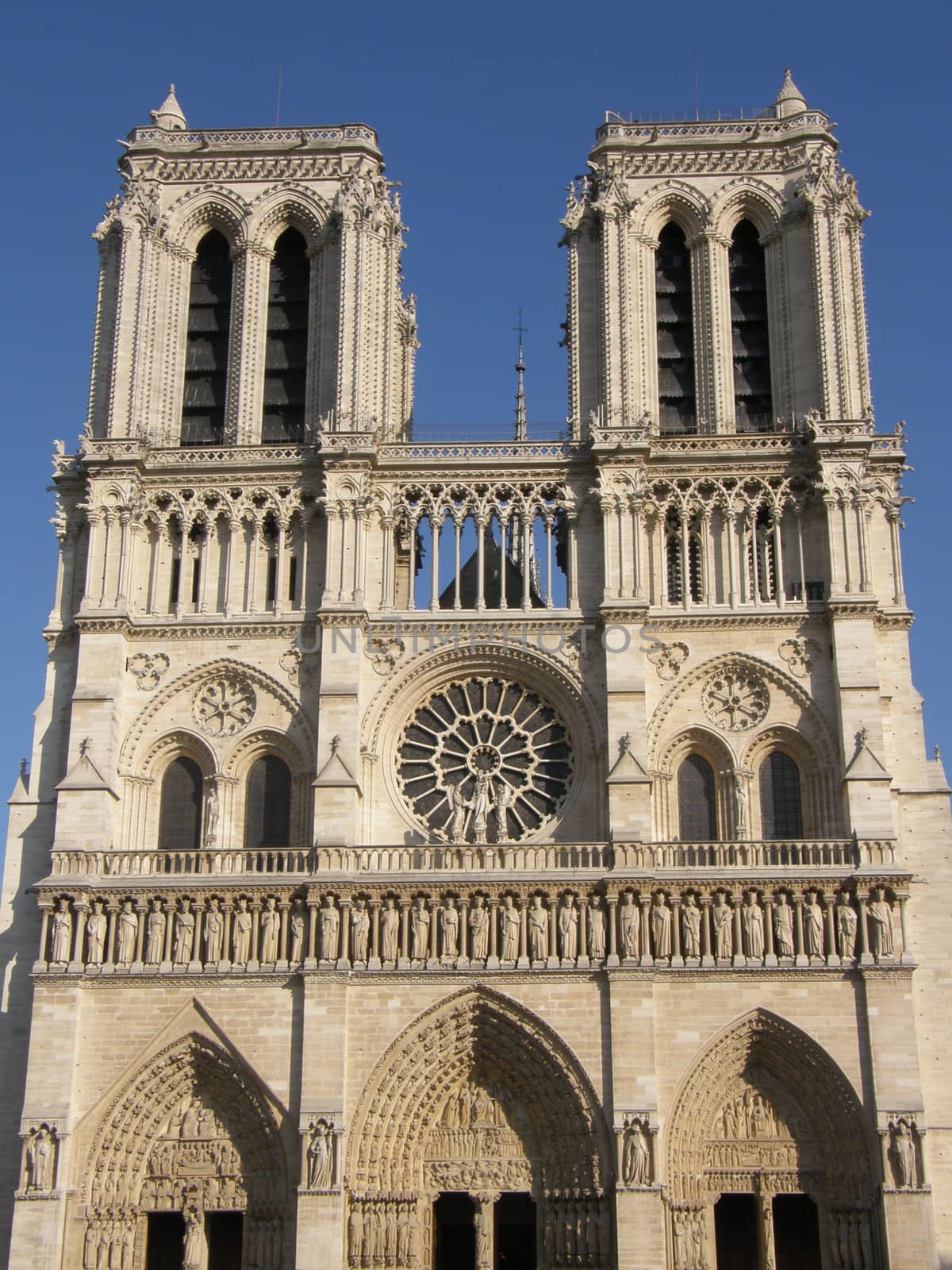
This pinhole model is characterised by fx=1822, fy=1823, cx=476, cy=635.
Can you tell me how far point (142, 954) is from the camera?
27.5m

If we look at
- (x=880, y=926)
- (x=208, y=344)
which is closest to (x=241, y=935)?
(x=880, y=926)

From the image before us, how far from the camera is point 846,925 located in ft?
88.0

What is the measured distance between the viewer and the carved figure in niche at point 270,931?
27.2 m

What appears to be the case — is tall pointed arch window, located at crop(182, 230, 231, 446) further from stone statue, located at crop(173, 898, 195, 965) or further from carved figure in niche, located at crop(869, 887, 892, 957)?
carved figure in niche, located at crop(869, 887, 892, 957)

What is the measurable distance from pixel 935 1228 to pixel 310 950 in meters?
9.77

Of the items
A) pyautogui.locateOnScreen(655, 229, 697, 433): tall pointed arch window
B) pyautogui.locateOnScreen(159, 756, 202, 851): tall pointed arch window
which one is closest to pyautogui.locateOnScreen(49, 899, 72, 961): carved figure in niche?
pyautogui.locateOnScreen(159, 756, 202, 851): tall pointed arch window

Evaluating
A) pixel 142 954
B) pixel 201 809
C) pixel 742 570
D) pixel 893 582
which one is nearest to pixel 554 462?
pixel 742 570

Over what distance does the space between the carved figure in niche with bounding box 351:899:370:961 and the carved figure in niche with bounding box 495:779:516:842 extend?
2.41 m

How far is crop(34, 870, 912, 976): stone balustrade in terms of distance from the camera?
26812mm

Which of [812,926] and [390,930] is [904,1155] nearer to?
[812,926]

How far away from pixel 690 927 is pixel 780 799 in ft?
10.4

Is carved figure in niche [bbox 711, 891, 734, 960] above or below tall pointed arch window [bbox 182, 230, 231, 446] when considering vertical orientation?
below

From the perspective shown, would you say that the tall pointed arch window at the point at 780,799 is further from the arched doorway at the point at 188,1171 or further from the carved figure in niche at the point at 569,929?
the arched doorway at the point at 188,1171

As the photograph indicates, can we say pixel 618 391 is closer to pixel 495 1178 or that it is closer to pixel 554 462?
pixel 554 462
